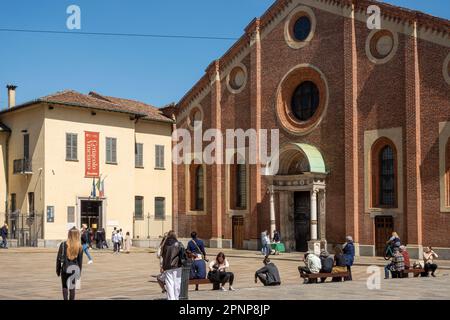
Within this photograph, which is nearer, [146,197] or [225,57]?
[225,57]

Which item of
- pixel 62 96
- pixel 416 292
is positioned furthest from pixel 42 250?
pixel 416 292

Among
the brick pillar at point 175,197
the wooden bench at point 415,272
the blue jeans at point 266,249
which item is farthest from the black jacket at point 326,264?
the brick pillar at point 175,197

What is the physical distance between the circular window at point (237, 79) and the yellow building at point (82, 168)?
6.21 m

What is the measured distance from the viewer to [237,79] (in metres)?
41.6

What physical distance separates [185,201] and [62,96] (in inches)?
399

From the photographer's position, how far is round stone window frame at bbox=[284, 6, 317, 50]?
3716 centimetres

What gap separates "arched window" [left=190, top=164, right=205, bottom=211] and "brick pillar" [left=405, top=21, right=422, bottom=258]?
14876 mm

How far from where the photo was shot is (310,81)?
123 feet

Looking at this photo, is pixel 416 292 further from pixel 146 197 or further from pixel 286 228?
pixel 146 197

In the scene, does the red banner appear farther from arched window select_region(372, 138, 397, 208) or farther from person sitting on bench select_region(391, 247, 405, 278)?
person sitting on bench select_region(391, 247, 405, 278)

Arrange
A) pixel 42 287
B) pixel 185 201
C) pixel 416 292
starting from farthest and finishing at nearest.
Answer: pixel 185 201 < pixel 42 287 < pixel 416 292

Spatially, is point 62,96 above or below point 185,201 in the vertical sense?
above

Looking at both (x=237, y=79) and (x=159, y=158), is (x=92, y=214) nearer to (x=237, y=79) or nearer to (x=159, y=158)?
(x=159, y=158)

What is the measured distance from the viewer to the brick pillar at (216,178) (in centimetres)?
4131
